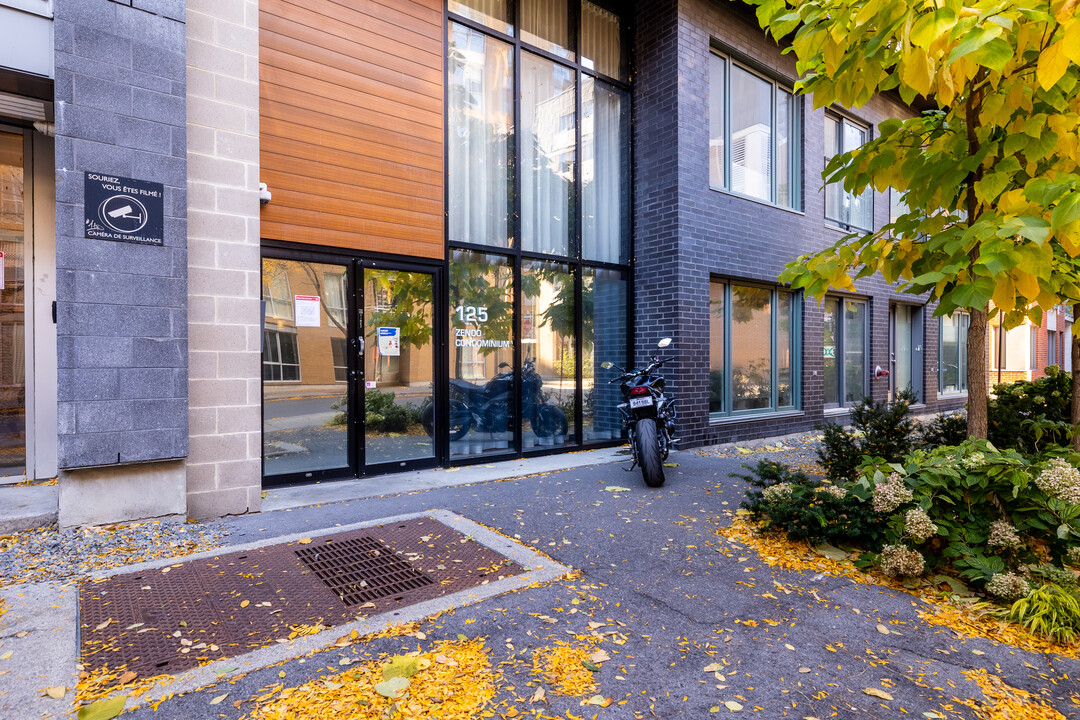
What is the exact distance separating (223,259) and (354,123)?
2041 millimetres

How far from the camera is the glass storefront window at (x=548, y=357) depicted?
7.34 metres

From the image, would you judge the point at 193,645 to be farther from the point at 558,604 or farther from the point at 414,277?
the point at 414,277

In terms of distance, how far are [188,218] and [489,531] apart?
3336mm

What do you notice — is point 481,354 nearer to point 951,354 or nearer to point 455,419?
point 455,419

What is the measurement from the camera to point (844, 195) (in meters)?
10.9

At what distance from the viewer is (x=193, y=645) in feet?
8.66

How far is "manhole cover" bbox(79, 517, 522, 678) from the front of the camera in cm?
264

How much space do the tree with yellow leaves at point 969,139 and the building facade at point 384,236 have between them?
3864 mm

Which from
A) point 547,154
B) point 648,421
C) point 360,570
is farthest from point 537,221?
point 360,570

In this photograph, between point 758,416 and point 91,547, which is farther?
point 758,416

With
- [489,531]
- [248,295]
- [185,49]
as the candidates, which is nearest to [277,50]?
[185,49]

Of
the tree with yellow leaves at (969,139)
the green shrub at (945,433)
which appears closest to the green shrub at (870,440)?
the green shrub at (945,433)

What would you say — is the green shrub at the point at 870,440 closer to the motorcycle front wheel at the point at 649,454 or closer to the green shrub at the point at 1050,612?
the motorcycle front wheel at the point at 649,454

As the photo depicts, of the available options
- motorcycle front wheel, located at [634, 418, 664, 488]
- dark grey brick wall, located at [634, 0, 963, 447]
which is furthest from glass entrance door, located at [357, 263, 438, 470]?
dark grey brick wall, located at [634, 0, 963, 447]
